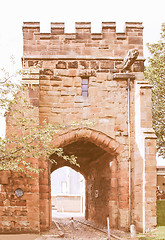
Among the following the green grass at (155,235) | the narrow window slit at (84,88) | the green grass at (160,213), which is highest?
the narrow window slit at (84,88)

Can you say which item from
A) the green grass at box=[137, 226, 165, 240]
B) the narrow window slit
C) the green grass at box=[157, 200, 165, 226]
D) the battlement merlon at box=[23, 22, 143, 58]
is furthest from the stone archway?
the battlement merlon at box=[23, 22, 143, 58]

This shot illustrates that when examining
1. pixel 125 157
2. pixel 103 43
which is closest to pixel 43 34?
pixel 103 43

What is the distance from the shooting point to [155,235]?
495 inches

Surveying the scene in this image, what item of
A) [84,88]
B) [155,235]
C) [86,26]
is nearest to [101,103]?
[84,88]

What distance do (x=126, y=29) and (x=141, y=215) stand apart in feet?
23.2

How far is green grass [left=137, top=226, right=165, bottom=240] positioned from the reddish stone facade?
2.17 feet

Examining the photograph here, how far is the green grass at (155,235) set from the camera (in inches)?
480

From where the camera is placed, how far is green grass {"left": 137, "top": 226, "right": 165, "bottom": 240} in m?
12.2

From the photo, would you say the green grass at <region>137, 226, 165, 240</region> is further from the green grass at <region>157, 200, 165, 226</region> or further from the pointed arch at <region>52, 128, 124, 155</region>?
the pointed arch at <region>52, 128, 124, 155</region>

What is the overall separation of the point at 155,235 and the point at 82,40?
7.68m

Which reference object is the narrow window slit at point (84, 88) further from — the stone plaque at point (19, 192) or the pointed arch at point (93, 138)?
the stone plaque at point (19, 192)

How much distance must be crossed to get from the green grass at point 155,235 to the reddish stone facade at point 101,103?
2.17 ft

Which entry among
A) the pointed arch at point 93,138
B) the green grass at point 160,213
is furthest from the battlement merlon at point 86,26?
the green grass at point 160,213

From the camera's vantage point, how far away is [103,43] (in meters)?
15.8
